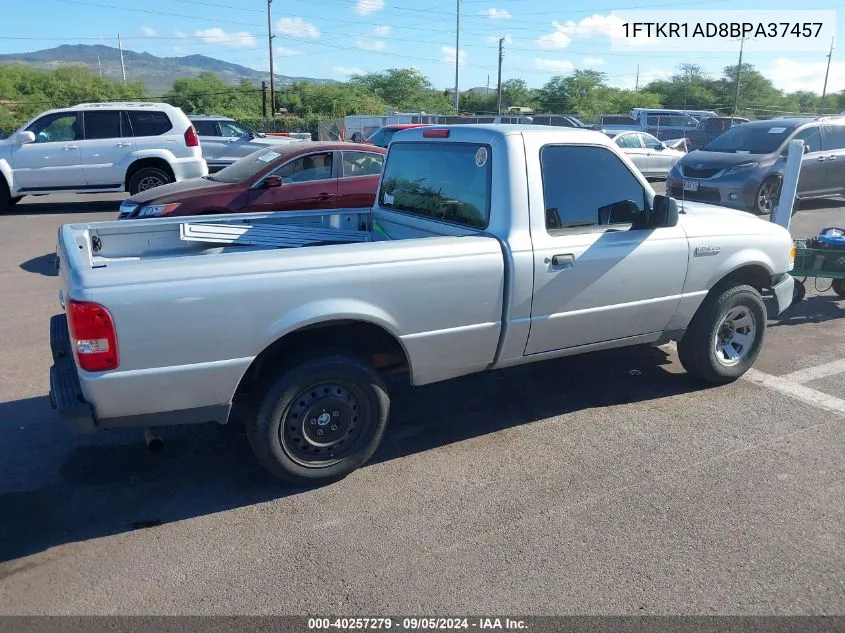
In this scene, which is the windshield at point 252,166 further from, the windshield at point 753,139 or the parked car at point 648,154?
the parked car at point 648,154

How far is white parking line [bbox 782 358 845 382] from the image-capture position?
556cm

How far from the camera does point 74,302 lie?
10.3 feet

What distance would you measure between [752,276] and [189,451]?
422 cm

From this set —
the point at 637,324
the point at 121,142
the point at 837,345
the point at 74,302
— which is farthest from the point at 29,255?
the point at 837,345

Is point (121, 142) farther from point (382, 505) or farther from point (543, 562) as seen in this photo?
point (543, 562)

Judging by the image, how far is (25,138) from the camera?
42.3 ft

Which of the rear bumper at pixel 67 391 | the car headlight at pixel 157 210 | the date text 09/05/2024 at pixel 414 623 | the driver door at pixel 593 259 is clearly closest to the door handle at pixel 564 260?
the driver door at pixel 593 259

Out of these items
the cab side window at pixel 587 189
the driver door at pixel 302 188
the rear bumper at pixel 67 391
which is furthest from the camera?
the driver door at pixel 302 188

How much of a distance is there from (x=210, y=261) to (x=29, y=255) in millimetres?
7884

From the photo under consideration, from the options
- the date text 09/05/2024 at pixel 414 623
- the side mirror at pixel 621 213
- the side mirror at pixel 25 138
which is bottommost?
the date text 09/05/2024 at pixel 414 623

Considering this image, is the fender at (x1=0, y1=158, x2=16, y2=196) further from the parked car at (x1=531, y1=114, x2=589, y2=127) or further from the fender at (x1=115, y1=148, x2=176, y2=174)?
the parked car at (x1=531, y1=114, x2=589, y2=127)

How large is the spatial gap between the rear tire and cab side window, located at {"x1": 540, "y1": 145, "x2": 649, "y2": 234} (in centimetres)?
1082

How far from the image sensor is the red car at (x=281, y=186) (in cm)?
884

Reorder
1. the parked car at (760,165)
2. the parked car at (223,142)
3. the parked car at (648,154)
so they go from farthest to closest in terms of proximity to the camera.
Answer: the parked car at (648,154), the parked car at (223,142), the parked car at (760,165)
